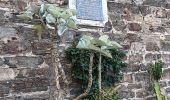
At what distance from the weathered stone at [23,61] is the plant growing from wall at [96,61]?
1.32ft

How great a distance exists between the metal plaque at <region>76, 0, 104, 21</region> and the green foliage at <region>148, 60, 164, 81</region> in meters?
1.07

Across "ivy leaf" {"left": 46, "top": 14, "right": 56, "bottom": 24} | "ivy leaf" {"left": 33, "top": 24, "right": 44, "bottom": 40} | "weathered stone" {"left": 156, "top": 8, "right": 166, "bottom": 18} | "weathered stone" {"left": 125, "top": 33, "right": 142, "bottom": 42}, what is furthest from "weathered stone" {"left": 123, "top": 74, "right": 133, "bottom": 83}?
"ivy leaf" {"left": 46, "top": 14, "right": 56, "bottom": 24}

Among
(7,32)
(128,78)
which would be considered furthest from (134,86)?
(7,32)

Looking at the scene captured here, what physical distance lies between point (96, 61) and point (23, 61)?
932mm

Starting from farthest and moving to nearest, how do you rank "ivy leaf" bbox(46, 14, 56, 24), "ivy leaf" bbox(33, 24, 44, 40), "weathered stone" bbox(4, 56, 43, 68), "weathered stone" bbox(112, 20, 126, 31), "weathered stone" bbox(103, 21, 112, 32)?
"weathered stone" bbox(112, 20, 126, 31) < "weathered stone" bbox(103, 21, 112, 32) < "weathered stone" bbox(4, 56, 43, 68) < "ivy leaf" bbox(33, 24, 44, 40) < "ivy leaf" bbox(46, 14, 56, 24)

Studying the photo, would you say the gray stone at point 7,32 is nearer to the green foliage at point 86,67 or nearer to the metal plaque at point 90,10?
the green foliage at point 86,67

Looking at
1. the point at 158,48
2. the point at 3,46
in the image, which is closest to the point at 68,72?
the point at 3,46

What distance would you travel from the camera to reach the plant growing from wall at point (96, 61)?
147 inches

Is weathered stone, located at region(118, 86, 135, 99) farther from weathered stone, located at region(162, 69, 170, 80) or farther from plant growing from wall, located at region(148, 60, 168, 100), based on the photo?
weathered stone, located at region(162, 69, 170, 80)

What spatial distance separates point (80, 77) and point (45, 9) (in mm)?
1177

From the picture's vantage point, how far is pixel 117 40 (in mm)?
4949

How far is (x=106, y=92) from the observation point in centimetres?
405

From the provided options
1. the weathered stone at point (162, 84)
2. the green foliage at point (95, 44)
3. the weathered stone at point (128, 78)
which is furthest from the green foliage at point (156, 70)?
the green foliage at point (95, 44)

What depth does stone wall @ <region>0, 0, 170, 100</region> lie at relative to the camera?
4012 mm
